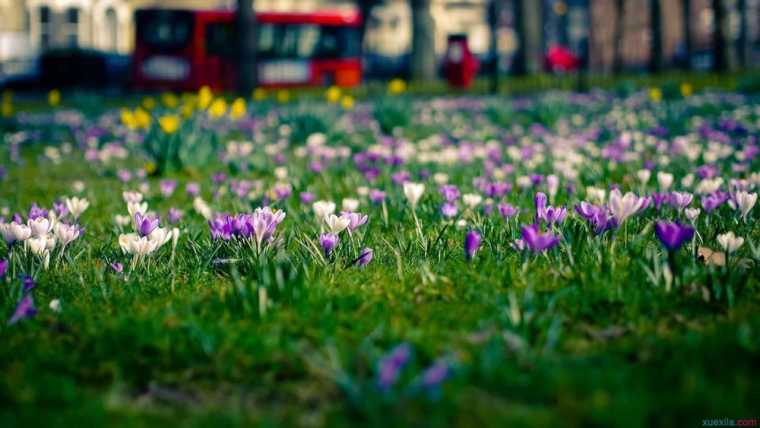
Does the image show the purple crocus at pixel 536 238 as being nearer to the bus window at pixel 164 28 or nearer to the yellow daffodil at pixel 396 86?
the yellow daffodil at pixel 396 86

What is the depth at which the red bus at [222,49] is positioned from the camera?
81.8 ft

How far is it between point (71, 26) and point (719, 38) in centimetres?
3300

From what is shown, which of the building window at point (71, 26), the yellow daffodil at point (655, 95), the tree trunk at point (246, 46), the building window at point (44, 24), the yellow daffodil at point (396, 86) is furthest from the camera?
the building window at point (71, 26)

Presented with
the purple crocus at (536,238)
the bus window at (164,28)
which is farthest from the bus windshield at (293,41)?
the purple crocus at (536,238)

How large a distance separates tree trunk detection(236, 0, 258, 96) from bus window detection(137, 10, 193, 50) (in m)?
6.04

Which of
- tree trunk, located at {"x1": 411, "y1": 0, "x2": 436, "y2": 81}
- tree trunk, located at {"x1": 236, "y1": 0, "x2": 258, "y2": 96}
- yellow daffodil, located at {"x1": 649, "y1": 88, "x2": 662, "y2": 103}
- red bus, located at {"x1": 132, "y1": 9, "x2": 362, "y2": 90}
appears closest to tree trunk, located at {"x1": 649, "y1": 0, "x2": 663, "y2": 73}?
tree trunk, located at {"x1": 411, "y1": 0, "x2": 436, "y2": 81}

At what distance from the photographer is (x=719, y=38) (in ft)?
68.7

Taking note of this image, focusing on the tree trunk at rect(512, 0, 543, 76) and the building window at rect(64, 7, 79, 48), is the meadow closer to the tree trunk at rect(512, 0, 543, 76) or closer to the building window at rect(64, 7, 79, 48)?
the tree trunk at rect(512, 0, 543, 76)

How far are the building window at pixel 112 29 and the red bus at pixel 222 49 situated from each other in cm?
1810

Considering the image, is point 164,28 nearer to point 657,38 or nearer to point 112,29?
point 657,38

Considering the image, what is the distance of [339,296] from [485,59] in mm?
41727

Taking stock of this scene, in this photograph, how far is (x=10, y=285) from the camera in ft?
8.75

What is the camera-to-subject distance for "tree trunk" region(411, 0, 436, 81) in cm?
2342

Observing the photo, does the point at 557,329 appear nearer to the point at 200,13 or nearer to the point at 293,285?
the point at 293,285
